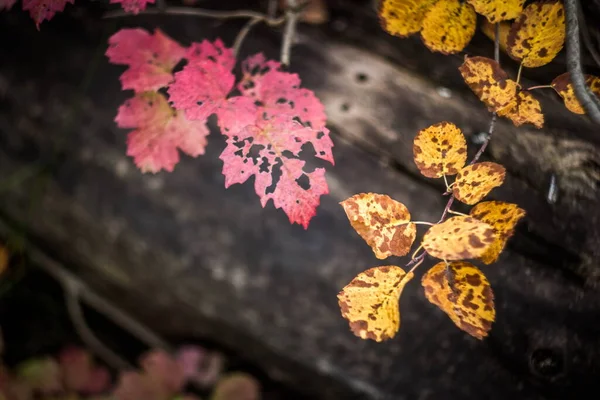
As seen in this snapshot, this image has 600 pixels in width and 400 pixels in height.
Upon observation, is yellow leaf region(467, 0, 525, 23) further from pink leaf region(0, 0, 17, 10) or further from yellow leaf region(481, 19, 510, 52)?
pink leaf region(0, 0, 17, 10)

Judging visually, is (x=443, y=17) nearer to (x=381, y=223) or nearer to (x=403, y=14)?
(x=403, y=14)

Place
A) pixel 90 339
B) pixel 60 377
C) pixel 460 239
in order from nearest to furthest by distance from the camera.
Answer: pixel 460 239
pixel 60 377
pixel 90 339

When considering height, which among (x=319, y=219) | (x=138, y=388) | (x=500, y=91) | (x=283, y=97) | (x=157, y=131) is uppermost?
(x=500, y=91)

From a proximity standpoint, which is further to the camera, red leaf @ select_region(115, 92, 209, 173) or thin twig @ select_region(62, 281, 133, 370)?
thin twig @ select_region(62, 281, 133, 370)

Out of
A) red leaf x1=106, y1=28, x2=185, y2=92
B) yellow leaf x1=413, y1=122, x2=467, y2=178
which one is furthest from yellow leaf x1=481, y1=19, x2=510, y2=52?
red leaf x1=106, y1=28, x2=185, y2=92

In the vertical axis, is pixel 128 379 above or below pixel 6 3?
below

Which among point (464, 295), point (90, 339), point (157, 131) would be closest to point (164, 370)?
point (90, 339)

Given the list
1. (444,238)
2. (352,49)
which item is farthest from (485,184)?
(352,49)
